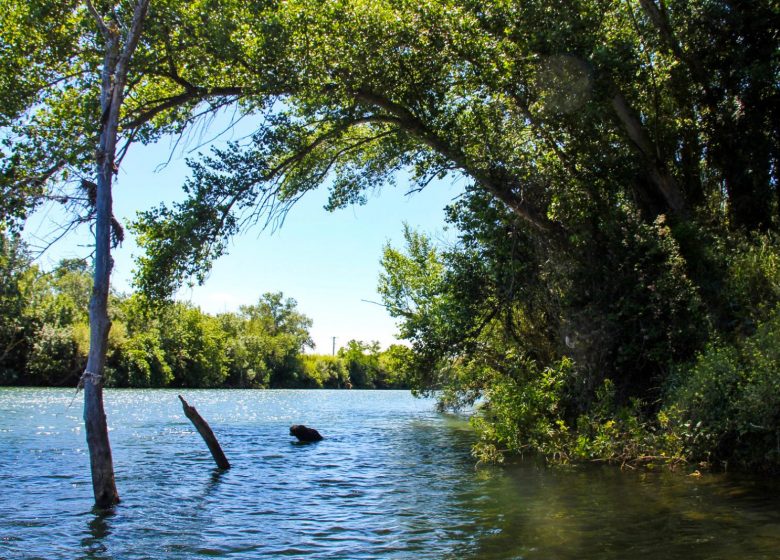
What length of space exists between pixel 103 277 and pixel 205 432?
533 cm

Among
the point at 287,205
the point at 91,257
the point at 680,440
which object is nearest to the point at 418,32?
the point at 287,205

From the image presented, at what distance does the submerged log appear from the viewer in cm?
1407

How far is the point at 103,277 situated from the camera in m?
10.7

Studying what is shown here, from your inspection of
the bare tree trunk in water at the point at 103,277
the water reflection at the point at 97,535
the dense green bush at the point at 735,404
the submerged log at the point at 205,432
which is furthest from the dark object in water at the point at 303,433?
the dense green bush at the point at 735,404

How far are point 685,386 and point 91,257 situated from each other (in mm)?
11895

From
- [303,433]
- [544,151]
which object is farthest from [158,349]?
[544,151]

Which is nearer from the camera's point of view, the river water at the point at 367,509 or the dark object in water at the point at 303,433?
the river water at the point at 367,509

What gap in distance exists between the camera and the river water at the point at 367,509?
26.3ft

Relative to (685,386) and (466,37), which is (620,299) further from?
(466,37)

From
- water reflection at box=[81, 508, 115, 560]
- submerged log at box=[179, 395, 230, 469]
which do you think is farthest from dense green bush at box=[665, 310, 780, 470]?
water reflection at box=[81, 508, 115, 560]

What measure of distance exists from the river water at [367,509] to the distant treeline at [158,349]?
3989 millimetres

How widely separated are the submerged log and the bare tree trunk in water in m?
3.19

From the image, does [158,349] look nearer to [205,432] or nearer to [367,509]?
[205,432]

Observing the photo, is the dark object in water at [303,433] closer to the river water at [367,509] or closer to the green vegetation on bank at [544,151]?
the river water at [367,509]
